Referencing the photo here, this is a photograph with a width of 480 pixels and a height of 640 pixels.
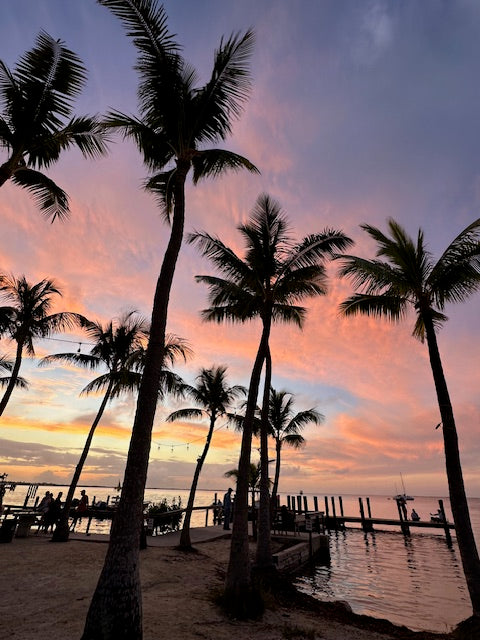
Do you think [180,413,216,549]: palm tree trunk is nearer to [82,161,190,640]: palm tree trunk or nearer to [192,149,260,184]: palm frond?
[82,161,190,640]: palm tree trunk

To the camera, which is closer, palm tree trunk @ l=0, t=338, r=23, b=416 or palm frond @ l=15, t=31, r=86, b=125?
palm frond @ l=15, t=31, r=86, b=125

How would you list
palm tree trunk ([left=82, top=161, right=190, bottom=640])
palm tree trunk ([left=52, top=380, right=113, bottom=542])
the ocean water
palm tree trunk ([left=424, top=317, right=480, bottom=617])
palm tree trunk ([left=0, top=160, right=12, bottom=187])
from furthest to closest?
palm tree trunk ([left=52, top=380, right=113, bottom=542])
the ocean water
palm tree trunk ([left=424, top=317, right=480, bottom=617])
palm tree trunk ([left=0, top=160, right=12, bottom=187])
palm tree trunk ([left=82, top=161, right=190, bottom=640])

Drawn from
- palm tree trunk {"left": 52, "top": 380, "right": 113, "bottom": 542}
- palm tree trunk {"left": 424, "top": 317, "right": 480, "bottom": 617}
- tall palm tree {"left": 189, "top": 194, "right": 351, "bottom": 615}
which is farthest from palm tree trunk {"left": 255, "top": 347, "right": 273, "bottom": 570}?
palm tree trunk {"left": 52, "top": 380, "right": 113, "bottom": 542}

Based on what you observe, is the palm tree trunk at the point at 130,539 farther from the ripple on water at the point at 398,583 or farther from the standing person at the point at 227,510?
the standing person at the point at 227,510

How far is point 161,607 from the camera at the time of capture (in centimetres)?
793

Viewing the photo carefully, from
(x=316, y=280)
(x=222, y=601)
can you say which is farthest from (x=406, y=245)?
(x=222, y=601)

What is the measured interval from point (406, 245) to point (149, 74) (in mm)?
8805

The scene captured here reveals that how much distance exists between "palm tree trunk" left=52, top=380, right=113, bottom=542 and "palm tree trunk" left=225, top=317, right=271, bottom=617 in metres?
7.07

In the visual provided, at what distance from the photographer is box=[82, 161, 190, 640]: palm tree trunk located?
16.0 ft

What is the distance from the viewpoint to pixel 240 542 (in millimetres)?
9125

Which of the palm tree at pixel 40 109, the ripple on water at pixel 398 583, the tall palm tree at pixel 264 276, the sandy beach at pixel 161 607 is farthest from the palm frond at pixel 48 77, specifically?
the ripple on water at pixel 398 583

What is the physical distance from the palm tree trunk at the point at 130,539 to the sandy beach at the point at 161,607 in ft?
5.70

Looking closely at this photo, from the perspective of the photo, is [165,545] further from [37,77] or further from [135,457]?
[37,77]

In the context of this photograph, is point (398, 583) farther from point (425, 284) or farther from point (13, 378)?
point (13, 378)
